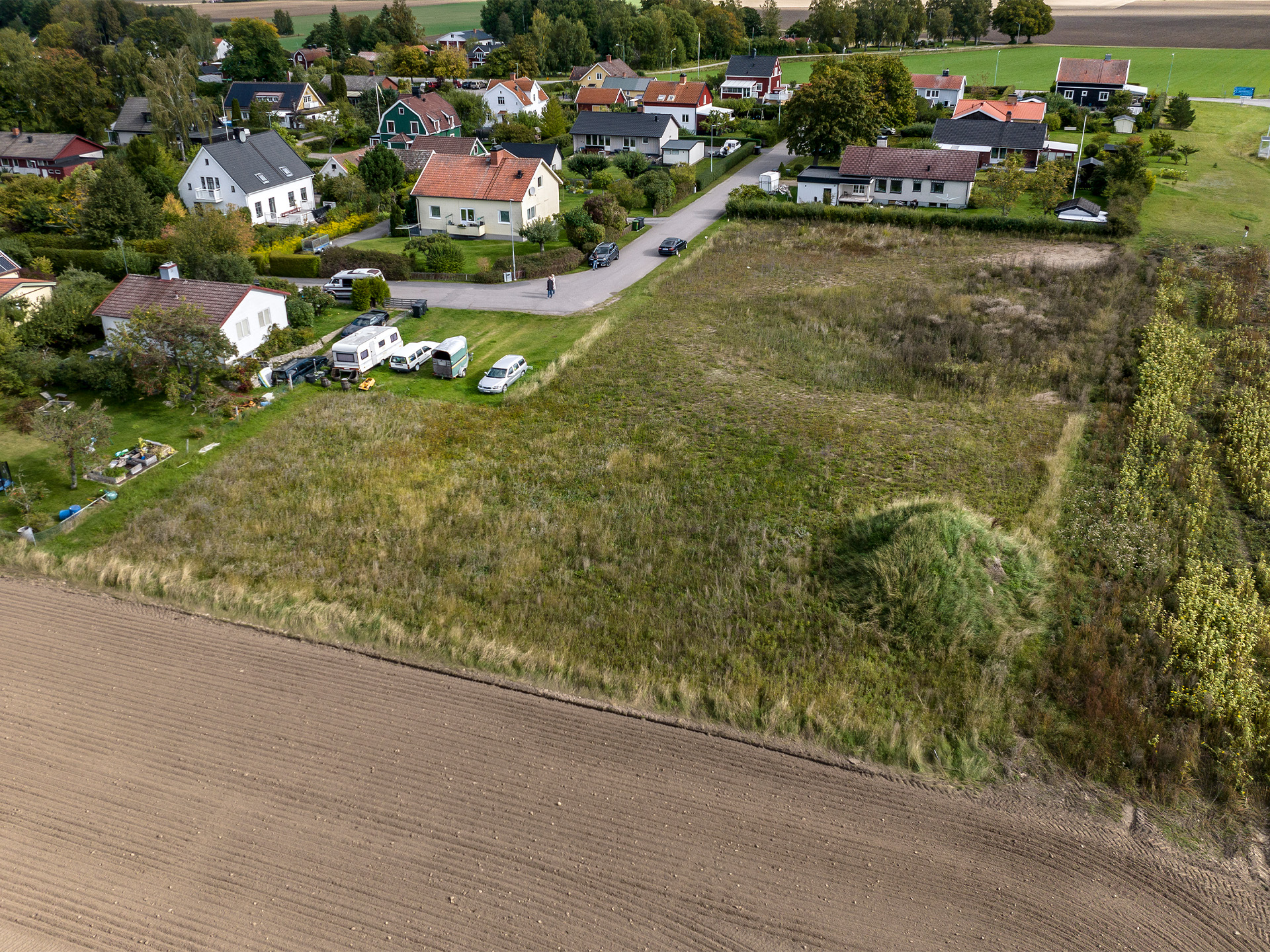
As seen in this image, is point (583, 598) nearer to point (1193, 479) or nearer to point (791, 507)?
point (791, 507)

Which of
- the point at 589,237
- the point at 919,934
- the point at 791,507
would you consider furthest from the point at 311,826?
the point at 589,237

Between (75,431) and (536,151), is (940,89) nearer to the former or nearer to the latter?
(536,151)

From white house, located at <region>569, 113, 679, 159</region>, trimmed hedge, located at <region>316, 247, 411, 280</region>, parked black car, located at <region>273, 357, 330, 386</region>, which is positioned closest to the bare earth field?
parked black car, located at <region>273, 357, 330, 386</region>

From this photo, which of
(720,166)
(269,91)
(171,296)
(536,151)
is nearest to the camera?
(171,296)

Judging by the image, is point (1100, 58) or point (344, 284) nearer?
point (344, 284)

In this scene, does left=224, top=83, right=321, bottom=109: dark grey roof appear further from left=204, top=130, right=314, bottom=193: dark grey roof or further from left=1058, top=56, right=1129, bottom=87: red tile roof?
left=1058, top=56, right=1129, bottom=87: red tile roof

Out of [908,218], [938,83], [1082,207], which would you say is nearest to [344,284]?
[908,218]
